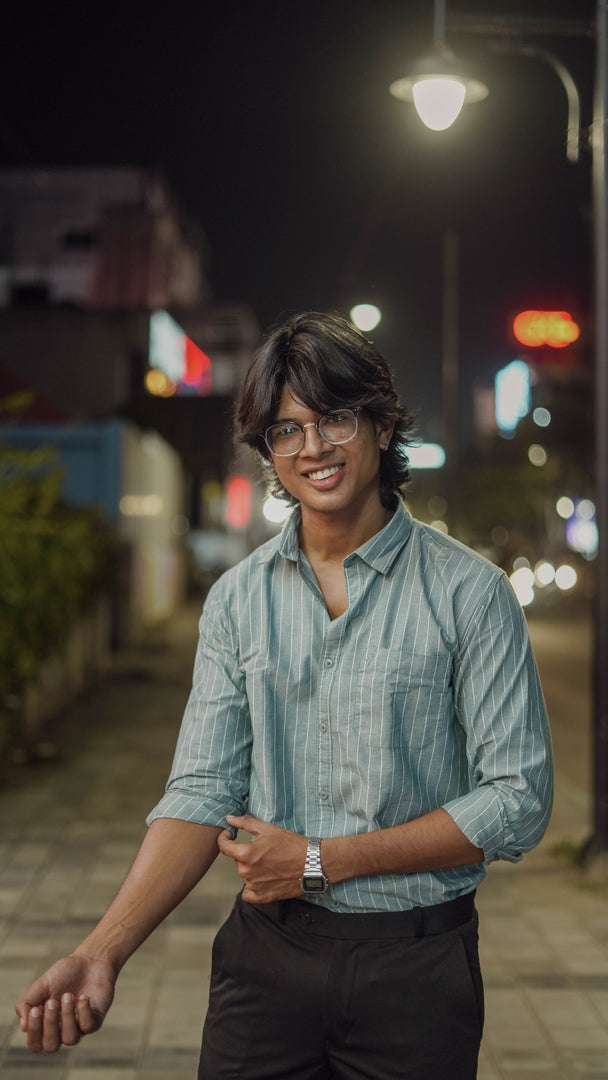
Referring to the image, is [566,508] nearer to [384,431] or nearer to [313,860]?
[384,431]

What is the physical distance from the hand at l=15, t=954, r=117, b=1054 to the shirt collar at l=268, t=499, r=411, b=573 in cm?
85

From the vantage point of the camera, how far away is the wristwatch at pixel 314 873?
6.89ft

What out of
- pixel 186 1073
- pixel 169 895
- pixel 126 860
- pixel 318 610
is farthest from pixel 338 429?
pixel 126 860

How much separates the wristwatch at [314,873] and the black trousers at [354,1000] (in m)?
0.14

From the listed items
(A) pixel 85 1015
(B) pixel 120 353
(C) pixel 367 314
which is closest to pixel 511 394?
(B) pixel 120 353

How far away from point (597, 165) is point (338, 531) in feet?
17.7

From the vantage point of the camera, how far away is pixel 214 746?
234 centimetres

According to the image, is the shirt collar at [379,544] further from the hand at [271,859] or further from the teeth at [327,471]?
the hand at [271,859]

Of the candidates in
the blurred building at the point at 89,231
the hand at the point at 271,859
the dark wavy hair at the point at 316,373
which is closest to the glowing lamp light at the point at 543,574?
the blurred building at the point at 89,231

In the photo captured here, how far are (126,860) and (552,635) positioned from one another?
1798 cm

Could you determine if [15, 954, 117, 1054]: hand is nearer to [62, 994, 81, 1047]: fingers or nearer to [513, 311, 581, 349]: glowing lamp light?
[62, 994, 81, 1047]: fingers

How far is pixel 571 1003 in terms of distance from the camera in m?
4.92

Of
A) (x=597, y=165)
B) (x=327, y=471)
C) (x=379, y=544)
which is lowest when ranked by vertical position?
(x=379, y=544)

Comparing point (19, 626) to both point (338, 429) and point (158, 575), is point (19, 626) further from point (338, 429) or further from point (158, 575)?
point (158, 575)
